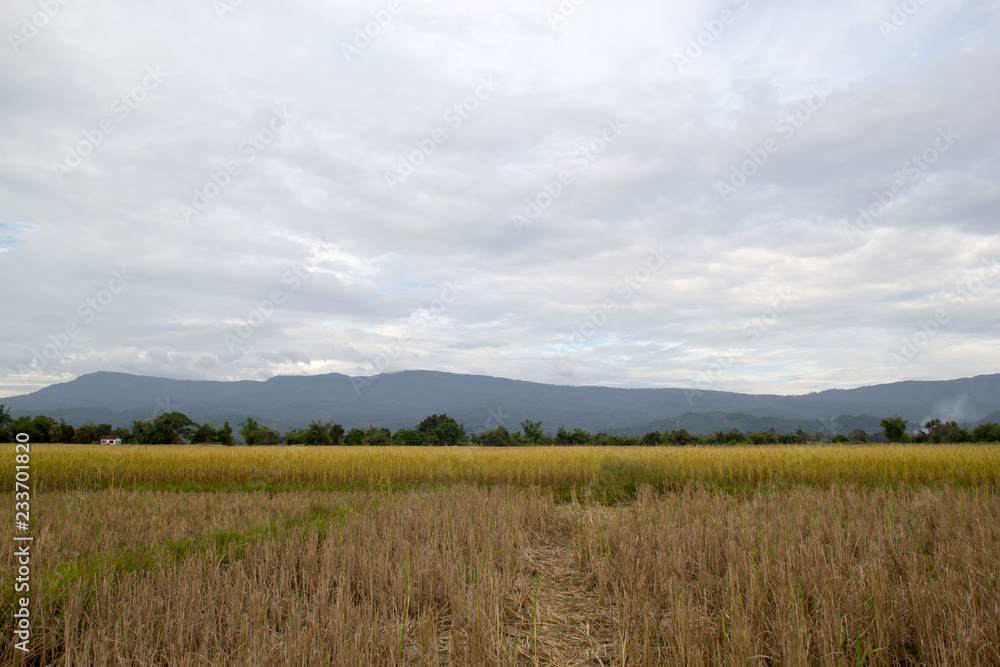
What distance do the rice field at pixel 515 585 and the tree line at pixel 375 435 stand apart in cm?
3163

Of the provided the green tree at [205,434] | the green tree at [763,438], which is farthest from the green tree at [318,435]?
the green tree at [763,438]

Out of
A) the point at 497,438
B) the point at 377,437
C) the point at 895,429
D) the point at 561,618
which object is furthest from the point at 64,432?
the point at 895,429

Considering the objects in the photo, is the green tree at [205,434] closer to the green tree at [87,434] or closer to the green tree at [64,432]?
the green tree at [87,434]

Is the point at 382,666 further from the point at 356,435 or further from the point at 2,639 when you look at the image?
the point at 356,435

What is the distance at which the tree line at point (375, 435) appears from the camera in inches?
1502

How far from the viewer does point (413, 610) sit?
14.3 feet

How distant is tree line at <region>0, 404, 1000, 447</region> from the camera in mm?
38156

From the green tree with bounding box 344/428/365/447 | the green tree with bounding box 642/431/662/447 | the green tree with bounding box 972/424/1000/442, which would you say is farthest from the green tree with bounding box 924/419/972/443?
the green tree with bounding box 344/428/365/447

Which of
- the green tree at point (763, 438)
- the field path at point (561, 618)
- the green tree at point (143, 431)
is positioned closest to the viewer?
the field path at point (561, 618)

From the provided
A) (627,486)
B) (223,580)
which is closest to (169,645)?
(223,580)

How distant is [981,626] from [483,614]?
3.58m

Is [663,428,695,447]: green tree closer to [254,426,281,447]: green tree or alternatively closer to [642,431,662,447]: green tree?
[642,431,662,447]: green tree

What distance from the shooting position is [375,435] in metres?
43.7

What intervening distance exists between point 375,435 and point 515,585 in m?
41.2
